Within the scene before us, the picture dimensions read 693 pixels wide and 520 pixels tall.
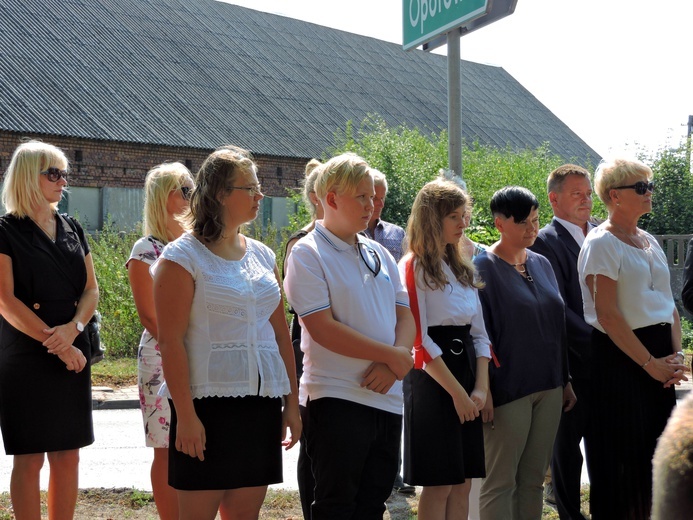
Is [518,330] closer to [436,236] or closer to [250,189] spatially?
[436,236]

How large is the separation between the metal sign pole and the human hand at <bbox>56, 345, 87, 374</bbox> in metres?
2.60

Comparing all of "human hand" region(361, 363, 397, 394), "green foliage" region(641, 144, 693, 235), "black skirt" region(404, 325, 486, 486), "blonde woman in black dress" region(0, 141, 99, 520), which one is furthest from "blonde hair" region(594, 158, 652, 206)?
"green foliage" region(641, 144, 693, 235)

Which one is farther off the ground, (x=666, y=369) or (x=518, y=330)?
(x=518, y=330)

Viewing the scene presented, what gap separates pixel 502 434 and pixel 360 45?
48526 mm

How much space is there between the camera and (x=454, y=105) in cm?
590

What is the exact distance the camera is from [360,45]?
5144 cm

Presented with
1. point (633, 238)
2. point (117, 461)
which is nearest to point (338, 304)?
point (633, 238)

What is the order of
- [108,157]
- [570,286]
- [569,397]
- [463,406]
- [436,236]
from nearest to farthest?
[463,406]
[436,236]
[569,397]
[570,286]
[108,157]

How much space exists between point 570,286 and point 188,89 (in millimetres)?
34483

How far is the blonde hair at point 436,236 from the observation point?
14.8ft

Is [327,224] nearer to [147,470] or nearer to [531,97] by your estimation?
[147,470]

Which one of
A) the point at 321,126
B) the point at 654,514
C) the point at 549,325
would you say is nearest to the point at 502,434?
the point at 549,325

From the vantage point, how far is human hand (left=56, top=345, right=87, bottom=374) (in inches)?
175

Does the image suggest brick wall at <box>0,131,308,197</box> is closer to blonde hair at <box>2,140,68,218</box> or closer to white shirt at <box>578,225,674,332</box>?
blonde hair at <box>2,140,68,218</box>
